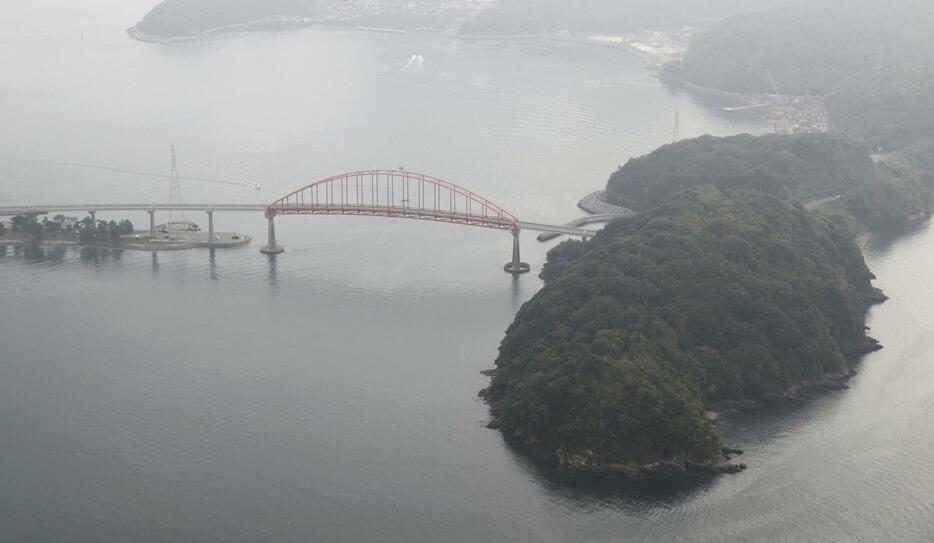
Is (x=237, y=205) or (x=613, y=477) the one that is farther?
(x=237, y=205)

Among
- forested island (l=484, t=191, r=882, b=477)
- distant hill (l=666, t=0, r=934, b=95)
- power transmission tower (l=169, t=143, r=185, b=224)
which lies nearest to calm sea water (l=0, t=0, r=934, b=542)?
power transmission tower (l=169, t=143, r=185, b=224)

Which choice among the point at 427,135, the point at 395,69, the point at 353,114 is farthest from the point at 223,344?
the point at 395,69

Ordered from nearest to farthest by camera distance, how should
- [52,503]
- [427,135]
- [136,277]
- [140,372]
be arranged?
1. [52,503]
2. [140,372]
3. [136,277]
4. [427,135]

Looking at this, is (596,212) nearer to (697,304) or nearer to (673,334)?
(697,304)

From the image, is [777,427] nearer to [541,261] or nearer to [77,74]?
[541,261]

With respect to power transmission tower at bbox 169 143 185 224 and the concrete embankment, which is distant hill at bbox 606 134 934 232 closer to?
the concrete embankment

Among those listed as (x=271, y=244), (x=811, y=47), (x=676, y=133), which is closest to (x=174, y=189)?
(x=271, y=244)
